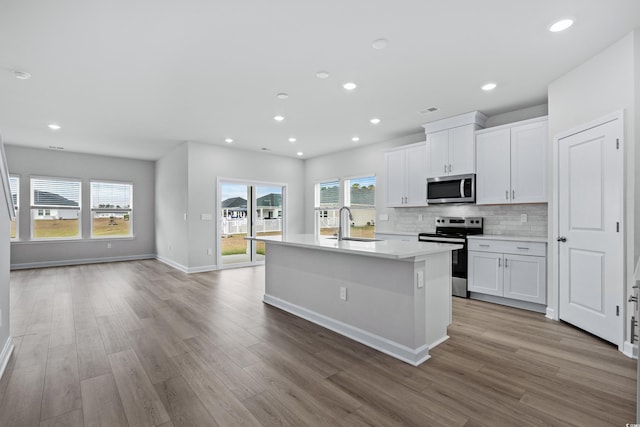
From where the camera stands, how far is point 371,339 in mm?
2740

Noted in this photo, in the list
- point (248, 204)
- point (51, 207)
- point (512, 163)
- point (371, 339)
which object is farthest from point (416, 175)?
point (51, 207)

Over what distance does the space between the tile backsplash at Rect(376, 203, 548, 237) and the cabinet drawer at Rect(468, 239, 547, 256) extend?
1.75ft

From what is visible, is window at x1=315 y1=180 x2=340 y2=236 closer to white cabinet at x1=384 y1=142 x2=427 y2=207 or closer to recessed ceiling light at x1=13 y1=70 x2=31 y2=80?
white cabinet at x1=384 y1=142 x2=427 y2=207

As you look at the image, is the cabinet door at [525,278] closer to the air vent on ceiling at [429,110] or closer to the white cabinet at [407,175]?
the white cabinet at [407,175]

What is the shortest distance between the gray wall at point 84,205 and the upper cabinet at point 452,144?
7.20 metres

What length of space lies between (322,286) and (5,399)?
2.46 meters

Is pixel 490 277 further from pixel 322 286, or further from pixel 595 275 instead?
pixel 322 286

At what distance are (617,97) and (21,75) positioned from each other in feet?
19.1

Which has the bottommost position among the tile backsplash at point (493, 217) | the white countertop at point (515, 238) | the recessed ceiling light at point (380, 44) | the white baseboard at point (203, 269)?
the white baseboard at point (203, 269)

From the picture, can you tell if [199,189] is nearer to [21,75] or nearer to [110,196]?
[110,196]

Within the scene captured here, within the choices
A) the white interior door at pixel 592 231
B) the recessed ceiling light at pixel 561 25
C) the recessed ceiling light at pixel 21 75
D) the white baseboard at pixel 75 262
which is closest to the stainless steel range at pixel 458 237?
the white interior door at pixel 592 231

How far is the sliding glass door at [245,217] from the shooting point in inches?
269

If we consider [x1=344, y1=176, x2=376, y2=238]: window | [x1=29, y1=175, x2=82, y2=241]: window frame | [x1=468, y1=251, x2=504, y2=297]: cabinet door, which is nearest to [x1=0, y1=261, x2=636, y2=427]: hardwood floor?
[x1=468, y1=251, x2=504, y2=297]: cabinet door

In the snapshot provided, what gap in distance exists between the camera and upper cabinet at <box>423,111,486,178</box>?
448cm
